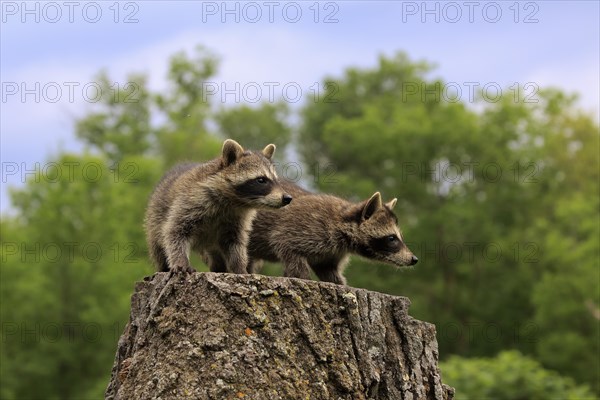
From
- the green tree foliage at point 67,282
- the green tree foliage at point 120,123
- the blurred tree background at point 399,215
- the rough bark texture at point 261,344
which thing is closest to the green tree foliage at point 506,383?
the blurred tree background at point 399,215

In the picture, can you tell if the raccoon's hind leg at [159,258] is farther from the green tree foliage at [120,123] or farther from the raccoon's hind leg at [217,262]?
the green tree foliage at [120,123]

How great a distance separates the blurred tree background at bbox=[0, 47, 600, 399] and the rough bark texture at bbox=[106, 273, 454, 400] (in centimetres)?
2961

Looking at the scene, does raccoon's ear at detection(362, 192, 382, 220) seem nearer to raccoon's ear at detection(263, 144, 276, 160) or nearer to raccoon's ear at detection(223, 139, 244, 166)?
raccoon's ear at detection(263, 144, 276, 160)

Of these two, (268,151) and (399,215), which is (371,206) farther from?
(399,215)

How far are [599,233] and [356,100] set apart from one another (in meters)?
25.3

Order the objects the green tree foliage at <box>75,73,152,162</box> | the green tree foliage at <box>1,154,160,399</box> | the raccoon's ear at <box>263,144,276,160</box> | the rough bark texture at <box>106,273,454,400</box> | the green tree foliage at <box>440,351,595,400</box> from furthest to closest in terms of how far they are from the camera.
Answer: the green tree foliage at <box>75,73,152,162</box>, the green tree foliage at <box>1,154,160,399</box>, the green tree foliage at <box>440,351,595,400</box>, the raccoon's ear at <box>263,144,276,160</box>, the rough bark texture at <box>106,273,454,400</box>

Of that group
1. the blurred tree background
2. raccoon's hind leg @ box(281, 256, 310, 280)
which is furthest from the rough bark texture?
the blurred tree background

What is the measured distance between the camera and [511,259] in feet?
170

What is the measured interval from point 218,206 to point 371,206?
2.47 m

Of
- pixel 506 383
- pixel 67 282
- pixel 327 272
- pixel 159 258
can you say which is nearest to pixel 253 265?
pixel 327 272

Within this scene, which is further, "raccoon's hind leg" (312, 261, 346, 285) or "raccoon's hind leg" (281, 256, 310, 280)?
"raccoon's hind leg" (312, 261, 346, 285)

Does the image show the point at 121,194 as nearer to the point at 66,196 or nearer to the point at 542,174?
the point at 66,196

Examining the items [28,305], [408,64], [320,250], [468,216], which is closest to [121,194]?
[28,305]

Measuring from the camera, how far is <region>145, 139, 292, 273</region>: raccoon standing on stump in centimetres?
1088
